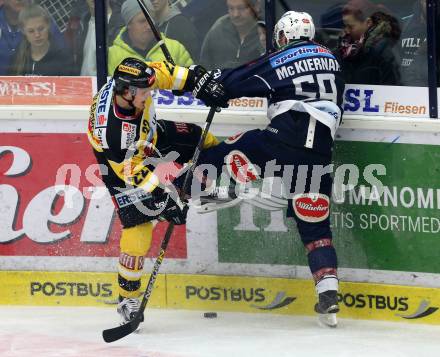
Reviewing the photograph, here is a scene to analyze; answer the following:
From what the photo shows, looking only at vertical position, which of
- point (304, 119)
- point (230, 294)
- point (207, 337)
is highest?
point (304, 119)

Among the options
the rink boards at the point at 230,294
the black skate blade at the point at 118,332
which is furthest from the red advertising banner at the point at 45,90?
the black skate blade at the point at 118,332

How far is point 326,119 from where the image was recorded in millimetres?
5969

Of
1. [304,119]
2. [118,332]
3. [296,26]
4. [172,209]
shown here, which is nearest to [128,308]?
[118,332]

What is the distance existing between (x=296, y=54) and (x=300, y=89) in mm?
183

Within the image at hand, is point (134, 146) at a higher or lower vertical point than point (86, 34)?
lower

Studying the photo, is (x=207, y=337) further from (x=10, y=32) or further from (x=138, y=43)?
(x=10, y=32)

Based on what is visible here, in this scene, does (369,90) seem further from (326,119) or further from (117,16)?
(117,16)

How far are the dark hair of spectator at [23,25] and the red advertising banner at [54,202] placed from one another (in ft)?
1.27

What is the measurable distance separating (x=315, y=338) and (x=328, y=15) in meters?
1.70

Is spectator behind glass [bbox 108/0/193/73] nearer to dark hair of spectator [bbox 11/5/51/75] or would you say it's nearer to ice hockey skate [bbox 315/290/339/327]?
dark hair of spectator [bbox 11/5/51/75]

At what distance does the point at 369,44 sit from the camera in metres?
6.16

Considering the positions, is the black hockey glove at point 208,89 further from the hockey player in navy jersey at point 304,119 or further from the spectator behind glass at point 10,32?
the spectator behind glass at point 10,32

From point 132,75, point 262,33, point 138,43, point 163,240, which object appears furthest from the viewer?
point 138,43

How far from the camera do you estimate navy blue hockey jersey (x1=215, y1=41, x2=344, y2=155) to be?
597cm
